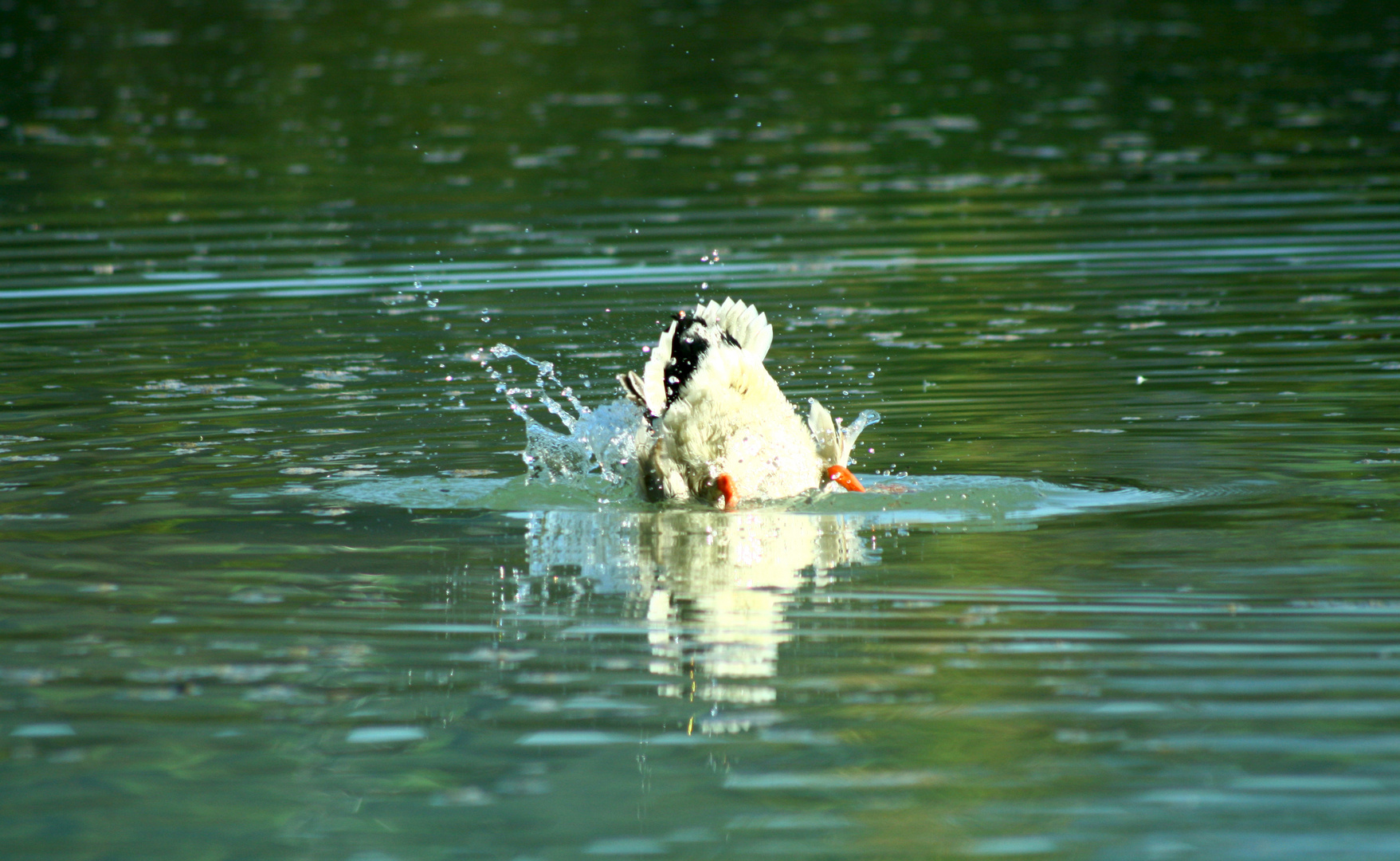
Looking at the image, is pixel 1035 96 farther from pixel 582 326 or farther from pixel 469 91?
pixel 582 326

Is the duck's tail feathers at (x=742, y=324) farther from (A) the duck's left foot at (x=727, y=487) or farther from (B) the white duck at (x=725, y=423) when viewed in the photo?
(A) the duck's left foot at (x=727, y=487)

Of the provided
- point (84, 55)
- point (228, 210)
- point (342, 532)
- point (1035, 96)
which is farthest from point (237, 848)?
point (84, 55)

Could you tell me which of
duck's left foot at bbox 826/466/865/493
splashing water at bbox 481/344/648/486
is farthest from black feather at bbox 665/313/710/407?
duck's left foot at bbox 826/466/865/493

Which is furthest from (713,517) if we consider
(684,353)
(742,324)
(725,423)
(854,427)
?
(854,427)

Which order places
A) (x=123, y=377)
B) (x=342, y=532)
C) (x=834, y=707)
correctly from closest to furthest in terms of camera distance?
1. (x=834, y=707)
2. (x=342, y=532)
3. (x=123, y=377)

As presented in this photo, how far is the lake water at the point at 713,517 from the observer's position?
235 inches

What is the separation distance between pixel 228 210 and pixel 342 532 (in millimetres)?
12860

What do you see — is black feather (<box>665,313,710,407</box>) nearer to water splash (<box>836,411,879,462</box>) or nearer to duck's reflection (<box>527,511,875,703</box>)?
duck's reflection (<box>527,511,875,703</box>)

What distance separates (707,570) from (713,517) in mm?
1116

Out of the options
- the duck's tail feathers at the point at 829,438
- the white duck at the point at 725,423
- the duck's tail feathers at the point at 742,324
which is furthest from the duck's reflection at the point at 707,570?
the duck's tail feathers at the point at 742,324

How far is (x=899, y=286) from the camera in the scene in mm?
16453

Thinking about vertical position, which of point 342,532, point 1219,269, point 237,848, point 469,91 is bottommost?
point 237,848

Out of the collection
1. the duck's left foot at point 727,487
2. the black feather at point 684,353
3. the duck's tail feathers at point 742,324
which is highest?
the duck's tail feathers at point 742,324

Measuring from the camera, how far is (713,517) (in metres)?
9.72
